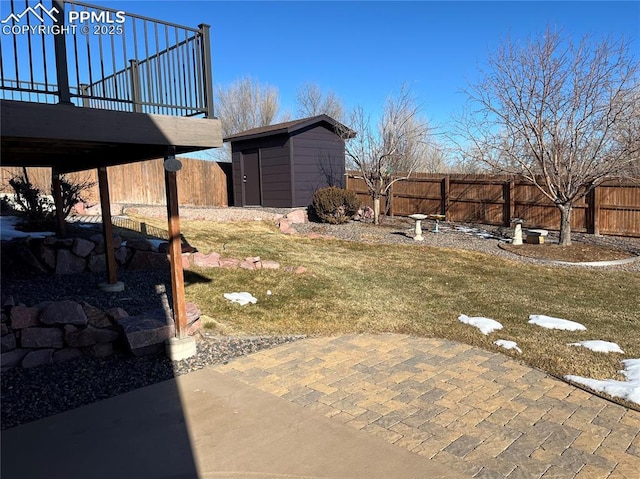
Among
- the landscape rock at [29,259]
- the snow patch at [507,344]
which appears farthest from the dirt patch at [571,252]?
the landscape rock at [29,259]

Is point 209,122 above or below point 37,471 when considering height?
above

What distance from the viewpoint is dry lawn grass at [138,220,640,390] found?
5125 mm

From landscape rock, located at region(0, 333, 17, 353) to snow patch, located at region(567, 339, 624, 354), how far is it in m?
5.25

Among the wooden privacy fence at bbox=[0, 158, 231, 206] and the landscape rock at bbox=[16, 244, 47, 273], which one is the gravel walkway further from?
the wooden privacy fence at bbox=[0, 158, 231, 206]

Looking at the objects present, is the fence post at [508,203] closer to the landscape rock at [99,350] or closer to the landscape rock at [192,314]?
the landscape rock at [192,314]

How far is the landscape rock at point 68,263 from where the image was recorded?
665 centimetres

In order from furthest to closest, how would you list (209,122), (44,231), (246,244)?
(246,244)
(44,231)
(209,122)

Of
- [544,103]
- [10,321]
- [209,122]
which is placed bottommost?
[10,321]

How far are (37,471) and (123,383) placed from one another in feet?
4.21

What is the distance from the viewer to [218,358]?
4582 millimetres

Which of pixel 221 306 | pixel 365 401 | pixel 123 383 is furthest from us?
pixel 221 306

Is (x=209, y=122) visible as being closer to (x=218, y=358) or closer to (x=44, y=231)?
(x=218, y=358)

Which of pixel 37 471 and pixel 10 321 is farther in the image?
pixel 10 321

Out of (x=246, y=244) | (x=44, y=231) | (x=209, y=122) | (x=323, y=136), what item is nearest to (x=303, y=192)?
(x=323, y=136)
